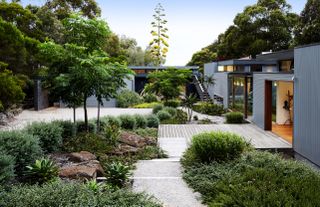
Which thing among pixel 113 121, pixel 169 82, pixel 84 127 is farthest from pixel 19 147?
pixel 169 82

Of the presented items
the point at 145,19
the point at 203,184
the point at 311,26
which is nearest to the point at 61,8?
the point at 145,19

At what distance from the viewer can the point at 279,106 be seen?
56.5ft

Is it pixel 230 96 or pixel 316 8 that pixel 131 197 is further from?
pixel 316 8

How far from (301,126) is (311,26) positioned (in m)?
20.7

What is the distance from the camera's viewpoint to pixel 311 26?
30.0 metres

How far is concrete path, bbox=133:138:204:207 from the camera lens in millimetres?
7252

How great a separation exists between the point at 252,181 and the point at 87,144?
584 cm

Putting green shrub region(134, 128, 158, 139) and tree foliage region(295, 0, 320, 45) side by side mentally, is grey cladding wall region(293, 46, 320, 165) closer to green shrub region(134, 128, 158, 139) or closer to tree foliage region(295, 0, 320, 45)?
green shrub region(134, 128, 158, 139)

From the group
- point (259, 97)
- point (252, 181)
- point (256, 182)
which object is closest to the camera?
point (256, 182)

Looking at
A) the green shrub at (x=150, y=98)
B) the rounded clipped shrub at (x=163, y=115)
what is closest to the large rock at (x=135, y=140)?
the rounded clipped shrub at (x=163, y=115)

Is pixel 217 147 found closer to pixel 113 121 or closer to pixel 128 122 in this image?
pixel 113 121

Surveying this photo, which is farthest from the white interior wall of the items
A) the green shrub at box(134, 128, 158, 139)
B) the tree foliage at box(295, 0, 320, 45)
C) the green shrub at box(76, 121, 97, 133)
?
the tree foliage at box(295, 0, 320, 45)

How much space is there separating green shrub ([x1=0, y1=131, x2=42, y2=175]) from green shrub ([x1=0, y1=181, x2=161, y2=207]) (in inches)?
59.9

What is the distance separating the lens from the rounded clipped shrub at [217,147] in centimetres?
963
